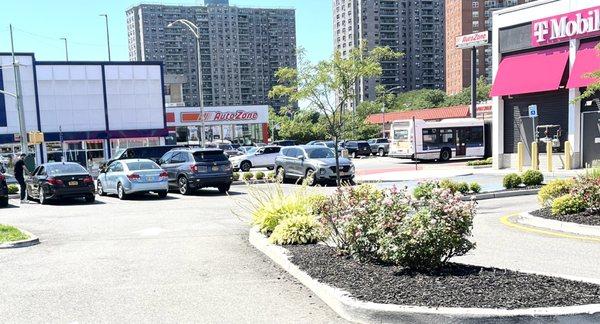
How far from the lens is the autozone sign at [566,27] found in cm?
2239

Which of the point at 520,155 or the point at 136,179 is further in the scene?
the point at 520,155

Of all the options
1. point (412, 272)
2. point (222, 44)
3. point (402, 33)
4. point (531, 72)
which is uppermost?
point (402, 33)

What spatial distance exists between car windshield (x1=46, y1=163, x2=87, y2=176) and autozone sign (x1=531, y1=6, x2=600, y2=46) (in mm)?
19942

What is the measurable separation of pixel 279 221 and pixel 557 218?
554 centimetres

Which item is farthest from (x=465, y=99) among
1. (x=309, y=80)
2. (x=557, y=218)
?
(x=557, y=218)

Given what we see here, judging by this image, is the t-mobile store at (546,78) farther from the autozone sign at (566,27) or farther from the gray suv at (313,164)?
the gray suv at (313,164)

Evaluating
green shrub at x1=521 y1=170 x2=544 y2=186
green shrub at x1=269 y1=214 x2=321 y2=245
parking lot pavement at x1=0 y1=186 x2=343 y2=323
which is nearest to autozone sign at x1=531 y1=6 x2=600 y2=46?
green shrub at x1=521 y1=170 x2=544 y2=186

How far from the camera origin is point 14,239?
35.3ft

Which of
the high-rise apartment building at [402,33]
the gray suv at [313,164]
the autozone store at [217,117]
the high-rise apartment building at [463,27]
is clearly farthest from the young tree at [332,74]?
the high-rise apartment building at [463,27]

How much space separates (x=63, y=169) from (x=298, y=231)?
13848 mm

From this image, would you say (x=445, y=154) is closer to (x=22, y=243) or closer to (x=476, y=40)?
(x=476, y=40)

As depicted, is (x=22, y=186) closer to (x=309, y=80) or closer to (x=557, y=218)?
(x=309, y=80)

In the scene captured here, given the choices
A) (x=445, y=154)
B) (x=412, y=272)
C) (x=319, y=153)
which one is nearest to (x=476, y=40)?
(x=445, y=154)

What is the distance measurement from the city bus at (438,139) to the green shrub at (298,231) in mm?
28673
